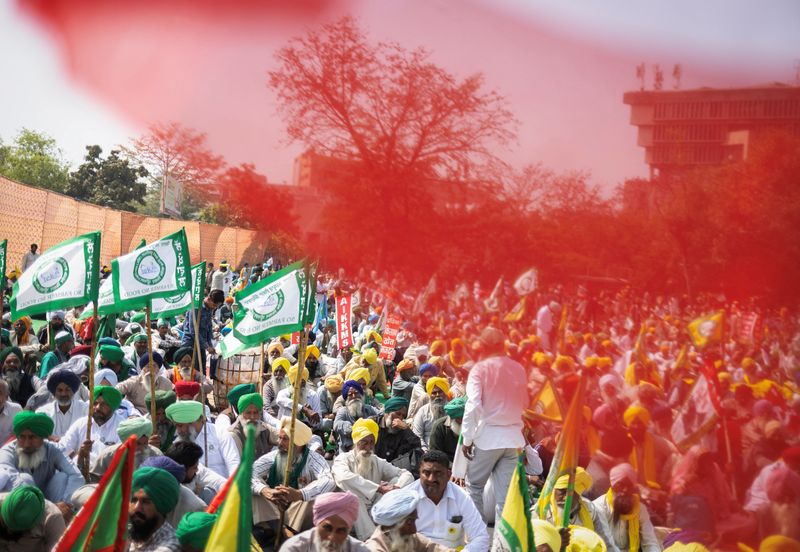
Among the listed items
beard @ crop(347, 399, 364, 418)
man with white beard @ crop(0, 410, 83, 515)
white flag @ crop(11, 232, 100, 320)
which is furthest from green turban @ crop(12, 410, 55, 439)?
beard @ crop(347, 399, 364, 418)

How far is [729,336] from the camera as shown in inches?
196

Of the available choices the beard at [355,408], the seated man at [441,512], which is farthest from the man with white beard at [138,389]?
the seated man at [441,512]

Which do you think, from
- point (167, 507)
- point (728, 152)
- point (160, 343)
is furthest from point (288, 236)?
point (160, 343)

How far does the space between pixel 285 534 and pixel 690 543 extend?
9.07ft

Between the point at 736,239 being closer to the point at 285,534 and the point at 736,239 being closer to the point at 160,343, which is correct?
the point at 285,534

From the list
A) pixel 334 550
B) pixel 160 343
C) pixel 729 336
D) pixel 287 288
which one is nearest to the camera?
pixel 729 336

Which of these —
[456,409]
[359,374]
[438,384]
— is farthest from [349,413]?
[456,409]

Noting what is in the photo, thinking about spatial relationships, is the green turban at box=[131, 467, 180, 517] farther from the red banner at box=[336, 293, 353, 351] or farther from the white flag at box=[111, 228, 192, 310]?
the red banner at box=[336, 293, 353, 351]

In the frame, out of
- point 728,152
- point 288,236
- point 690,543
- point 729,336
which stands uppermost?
point 728,152

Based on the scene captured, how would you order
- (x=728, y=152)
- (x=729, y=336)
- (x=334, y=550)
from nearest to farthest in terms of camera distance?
(x=728, y=152) → (x=729, y=336) → (x=334, y=550)

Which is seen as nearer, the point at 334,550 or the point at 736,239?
the point at 736,239

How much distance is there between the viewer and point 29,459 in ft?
21.6

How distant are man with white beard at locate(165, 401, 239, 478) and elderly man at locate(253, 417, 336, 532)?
52 centimetres

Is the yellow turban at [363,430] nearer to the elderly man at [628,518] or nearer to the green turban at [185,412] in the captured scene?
the green turban at [185,412]
